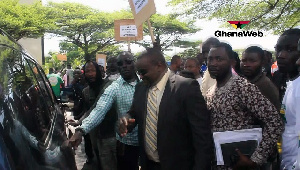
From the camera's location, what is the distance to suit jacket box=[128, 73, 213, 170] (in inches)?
98.7

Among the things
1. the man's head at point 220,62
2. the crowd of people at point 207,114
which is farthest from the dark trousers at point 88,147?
the man's head at point 220,62

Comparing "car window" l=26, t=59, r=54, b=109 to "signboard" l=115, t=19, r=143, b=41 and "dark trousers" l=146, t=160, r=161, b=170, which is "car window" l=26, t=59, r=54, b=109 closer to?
"dark trousers" l=146, t=160, r=161, b=170

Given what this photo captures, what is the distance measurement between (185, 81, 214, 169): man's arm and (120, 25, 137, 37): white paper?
6.01 m

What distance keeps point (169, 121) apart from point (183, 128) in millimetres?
112

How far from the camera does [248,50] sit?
11.8ft

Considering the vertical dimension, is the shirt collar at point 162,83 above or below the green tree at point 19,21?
below

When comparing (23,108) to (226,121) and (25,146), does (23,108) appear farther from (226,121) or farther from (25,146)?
(226,121)

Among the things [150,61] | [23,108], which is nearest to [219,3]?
[150,61]

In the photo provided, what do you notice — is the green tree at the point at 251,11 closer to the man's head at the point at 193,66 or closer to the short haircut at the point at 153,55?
the man's head at the point at 193,66

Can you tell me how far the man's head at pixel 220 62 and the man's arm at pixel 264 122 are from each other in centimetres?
25

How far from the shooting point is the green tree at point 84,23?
3055 cm

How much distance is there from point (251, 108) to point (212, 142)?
0.35 meters

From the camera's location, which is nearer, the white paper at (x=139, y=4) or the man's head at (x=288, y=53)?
the man's head at (x=288, y=53)

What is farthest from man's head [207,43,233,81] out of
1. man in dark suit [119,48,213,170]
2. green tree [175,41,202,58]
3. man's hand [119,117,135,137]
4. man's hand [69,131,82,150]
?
green tree [175,41,202,58]
